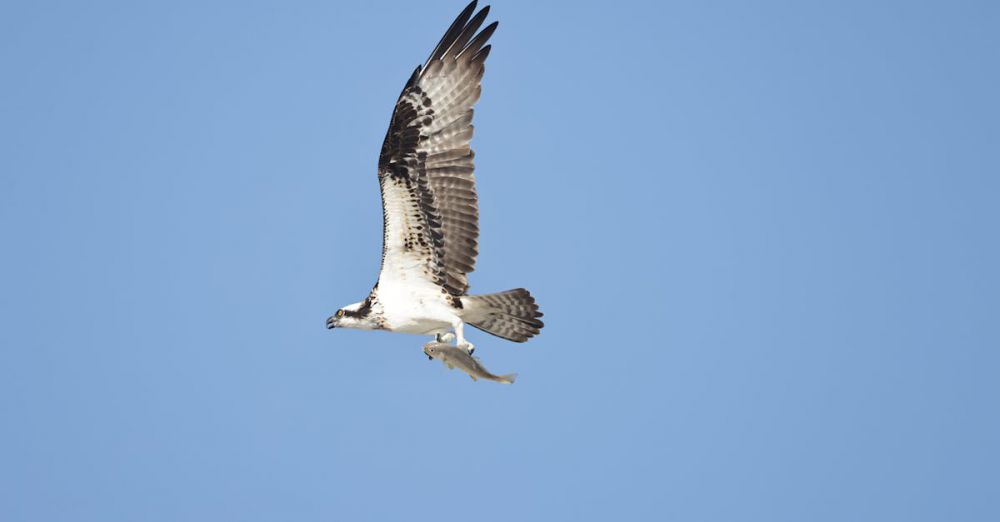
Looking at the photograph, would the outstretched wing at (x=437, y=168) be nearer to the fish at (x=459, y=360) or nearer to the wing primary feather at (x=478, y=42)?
the wing primary feather at (x=478, y=42)

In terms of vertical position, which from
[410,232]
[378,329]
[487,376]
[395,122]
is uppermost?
[395,122]

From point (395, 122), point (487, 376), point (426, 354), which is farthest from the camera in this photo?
point (395, 122)

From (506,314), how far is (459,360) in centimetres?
118

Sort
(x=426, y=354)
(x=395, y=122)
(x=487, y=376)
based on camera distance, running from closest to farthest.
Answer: (x=487, y=376) → (x=426, y=354) → (x=395, y=122)

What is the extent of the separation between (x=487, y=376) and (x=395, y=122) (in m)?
2.53

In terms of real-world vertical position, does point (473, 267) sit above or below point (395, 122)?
below

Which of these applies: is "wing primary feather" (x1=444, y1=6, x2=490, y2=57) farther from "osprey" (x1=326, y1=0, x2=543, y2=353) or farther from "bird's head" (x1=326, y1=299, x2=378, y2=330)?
"bird's head" (x1=326, y1=299, x2=378, y2=330)

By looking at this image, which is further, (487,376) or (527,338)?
(527,338)

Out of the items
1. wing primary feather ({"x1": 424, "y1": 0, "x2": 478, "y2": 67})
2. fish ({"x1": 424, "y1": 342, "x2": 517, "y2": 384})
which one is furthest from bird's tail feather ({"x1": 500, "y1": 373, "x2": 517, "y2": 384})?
wing primary feather ({"x1": 424, "y1": 0, "x2": 478, "y2": 67})

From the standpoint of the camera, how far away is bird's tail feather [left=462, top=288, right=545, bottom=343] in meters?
9.29

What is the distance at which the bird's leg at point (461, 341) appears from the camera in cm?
873

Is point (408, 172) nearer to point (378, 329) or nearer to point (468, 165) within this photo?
point (468, 165)

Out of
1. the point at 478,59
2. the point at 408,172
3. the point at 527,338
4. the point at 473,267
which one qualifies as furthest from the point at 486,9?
the point at 527,338

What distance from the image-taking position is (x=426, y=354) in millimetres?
8688
